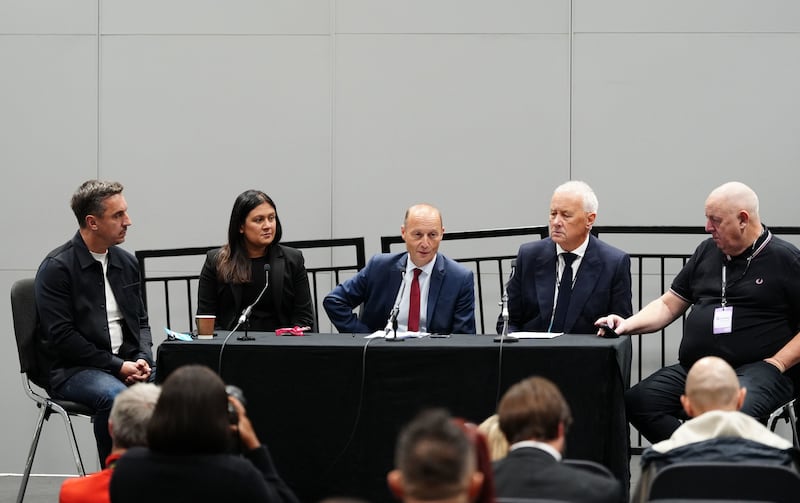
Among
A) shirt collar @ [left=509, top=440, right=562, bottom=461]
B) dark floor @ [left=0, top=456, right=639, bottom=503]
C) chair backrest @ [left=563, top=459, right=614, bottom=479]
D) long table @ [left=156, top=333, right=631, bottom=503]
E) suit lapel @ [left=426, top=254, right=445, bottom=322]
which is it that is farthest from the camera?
dark floor @ [left=0, top=456, right=639, bottom=503]

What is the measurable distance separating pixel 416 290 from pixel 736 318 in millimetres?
1352

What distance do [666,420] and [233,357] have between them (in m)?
1.69

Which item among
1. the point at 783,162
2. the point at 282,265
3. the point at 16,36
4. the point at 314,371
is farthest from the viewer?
the point at 16,36

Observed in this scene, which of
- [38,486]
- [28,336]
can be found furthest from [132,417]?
[38,486]

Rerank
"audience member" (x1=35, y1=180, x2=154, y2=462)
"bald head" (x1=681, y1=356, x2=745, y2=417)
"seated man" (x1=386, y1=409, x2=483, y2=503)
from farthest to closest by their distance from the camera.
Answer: "audience member" (x1=35, y1=180, x2=154, y2=462) < "bald head" (x1=681, y1=356, x2=745, y2=417) < "seated man" (x1=386, y1=409, x2=483, y2=503)

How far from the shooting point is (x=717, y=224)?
4406 mm

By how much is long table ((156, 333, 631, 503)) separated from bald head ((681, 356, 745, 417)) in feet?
2.88

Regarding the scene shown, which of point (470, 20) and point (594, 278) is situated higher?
point (470, 20)

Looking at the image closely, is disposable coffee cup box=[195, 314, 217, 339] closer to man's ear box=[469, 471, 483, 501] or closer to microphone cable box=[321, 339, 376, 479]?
microphone cable box=[321, 339, 376, 479]

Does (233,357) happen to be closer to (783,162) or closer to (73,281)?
(73,281)

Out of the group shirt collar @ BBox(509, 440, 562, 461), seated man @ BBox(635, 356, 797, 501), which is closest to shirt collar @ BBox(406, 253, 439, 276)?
Answer: seated man @ BBox(635, 356, 797, 501)

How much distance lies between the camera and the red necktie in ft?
15.7

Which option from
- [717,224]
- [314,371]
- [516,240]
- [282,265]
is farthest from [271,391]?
[516,240]

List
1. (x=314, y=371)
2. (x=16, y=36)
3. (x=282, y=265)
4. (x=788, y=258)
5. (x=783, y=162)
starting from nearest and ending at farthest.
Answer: (x=314, y=371) < (x=788, y=258) < (x=282, y=265) < (x=783, y=162) < (x=16, y=36)
